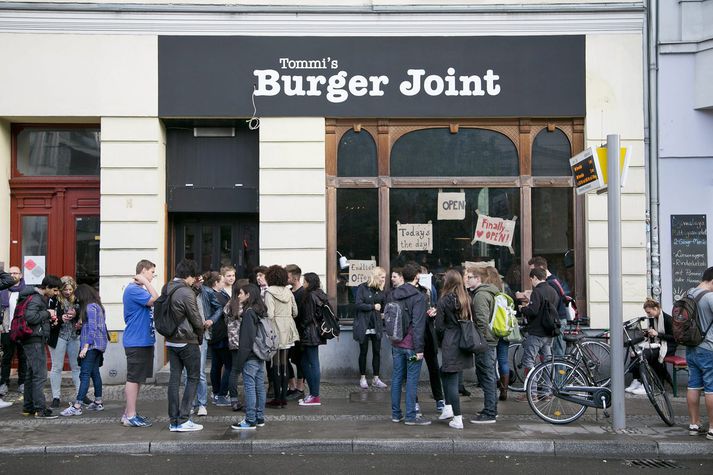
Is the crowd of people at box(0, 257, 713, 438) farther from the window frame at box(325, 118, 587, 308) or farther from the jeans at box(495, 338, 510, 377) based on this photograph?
the window frame at box(325, 118, 587, 308)

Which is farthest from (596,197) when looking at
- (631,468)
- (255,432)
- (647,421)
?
(255,432)

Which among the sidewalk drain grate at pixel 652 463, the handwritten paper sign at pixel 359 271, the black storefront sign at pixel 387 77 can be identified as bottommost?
the sidewalk drain grate at pixel 652 463

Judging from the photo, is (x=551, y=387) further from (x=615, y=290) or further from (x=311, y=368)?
(x=311, y=368)

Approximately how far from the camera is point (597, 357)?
1098 centimetres

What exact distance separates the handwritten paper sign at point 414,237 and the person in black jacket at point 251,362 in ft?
13.3

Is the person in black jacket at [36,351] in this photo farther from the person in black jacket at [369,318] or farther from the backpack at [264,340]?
the person in black jacket at [369,318]

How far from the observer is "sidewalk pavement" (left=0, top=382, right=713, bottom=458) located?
7906mm

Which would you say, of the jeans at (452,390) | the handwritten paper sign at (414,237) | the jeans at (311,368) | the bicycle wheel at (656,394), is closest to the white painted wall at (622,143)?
the handwritten paper sign at (414,237)

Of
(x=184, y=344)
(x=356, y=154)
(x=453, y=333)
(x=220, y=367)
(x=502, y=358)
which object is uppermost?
(x=356, y=154)

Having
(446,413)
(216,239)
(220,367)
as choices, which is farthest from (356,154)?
(446,413)

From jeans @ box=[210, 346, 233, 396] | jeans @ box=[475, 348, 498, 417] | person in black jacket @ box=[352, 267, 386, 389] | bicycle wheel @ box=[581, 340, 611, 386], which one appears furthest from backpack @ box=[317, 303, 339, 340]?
bicycle wheel @ box=[581, 340, 611, 386]

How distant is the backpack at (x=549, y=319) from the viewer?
10031 mm

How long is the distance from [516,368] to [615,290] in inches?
127

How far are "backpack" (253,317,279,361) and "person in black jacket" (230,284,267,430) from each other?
41 millimetres
